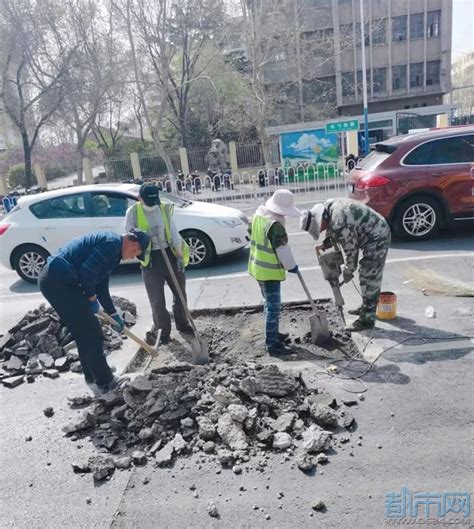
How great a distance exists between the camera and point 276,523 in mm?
2562

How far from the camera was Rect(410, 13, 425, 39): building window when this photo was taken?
35.4 metres

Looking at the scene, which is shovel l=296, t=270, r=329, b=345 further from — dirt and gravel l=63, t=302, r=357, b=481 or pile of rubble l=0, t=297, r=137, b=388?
pile of rubble l=0, t=297, r=137, b=388

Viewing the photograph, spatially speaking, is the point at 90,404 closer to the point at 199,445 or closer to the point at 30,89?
the point at 199,445

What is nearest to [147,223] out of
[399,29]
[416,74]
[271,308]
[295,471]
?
[271,308]

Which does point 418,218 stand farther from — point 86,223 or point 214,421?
point 214,421

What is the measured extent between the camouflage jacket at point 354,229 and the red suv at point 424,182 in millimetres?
3490

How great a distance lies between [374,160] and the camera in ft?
26.9

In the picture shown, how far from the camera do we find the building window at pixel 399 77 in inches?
1428

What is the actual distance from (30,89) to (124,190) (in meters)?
23.2

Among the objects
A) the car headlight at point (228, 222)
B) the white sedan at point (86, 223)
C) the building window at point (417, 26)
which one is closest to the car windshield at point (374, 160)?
the white sedan at point (86, 223)

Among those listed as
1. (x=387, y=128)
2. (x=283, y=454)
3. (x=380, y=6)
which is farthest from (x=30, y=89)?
(x=283, y=454)

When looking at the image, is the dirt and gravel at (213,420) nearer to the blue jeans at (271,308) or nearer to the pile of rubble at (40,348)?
the blue jeans at (271,308)

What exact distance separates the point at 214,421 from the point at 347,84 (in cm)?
3760

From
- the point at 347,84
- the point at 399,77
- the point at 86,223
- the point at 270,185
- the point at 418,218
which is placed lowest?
the point at 270,185
